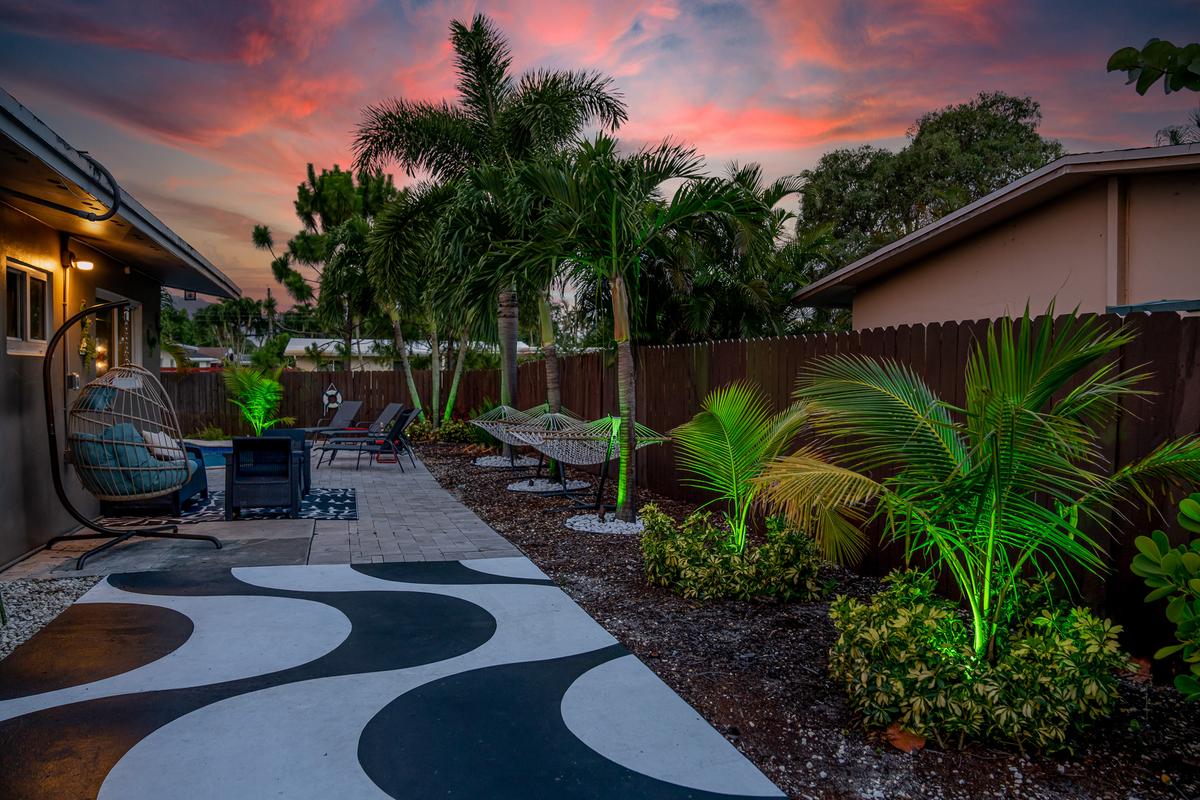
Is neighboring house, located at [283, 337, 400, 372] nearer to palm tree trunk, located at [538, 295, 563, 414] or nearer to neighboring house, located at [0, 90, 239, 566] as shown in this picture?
palm tree trunk, located at [538, 295, 563, 414]

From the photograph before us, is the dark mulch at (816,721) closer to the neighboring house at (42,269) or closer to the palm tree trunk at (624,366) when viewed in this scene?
the palm tree trunk at (624,366)

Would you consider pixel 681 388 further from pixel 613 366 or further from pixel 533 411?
pixel 533 411

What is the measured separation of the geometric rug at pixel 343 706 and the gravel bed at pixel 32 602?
0.32ft

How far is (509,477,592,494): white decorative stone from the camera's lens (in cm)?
856

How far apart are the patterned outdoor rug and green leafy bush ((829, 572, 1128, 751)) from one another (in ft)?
17.9

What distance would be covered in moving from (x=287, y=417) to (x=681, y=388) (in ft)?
43.6

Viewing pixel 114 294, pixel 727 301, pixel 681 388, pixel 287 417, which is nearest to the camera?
pixel 114 294

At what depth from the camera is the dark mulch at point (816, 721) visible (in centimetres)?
227

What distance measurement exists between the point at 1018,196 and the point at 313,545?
7.21 metres

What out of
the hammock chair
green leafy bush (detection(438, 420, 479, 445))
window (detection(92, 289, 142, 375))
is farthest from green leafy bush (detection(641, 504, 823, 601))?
green leafy bush (detection(438, 420, 479, 445))

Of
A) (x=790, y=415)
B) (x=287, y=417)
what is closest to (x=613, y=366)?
(x=790, y=415)

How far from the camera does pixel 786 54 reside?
10.6 m

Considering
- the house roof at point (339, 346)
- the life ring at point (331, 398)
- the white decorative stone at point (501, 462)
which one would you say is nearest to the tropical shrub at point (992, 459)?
the white decorative stone at point (501, 462)

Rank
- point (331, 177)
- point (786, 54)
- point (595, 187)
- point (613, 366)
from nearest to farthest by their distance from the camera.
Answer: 1. point (595, 187)
2. point (613, 366)
3. point (786, 54)
4. point (331, 177)
